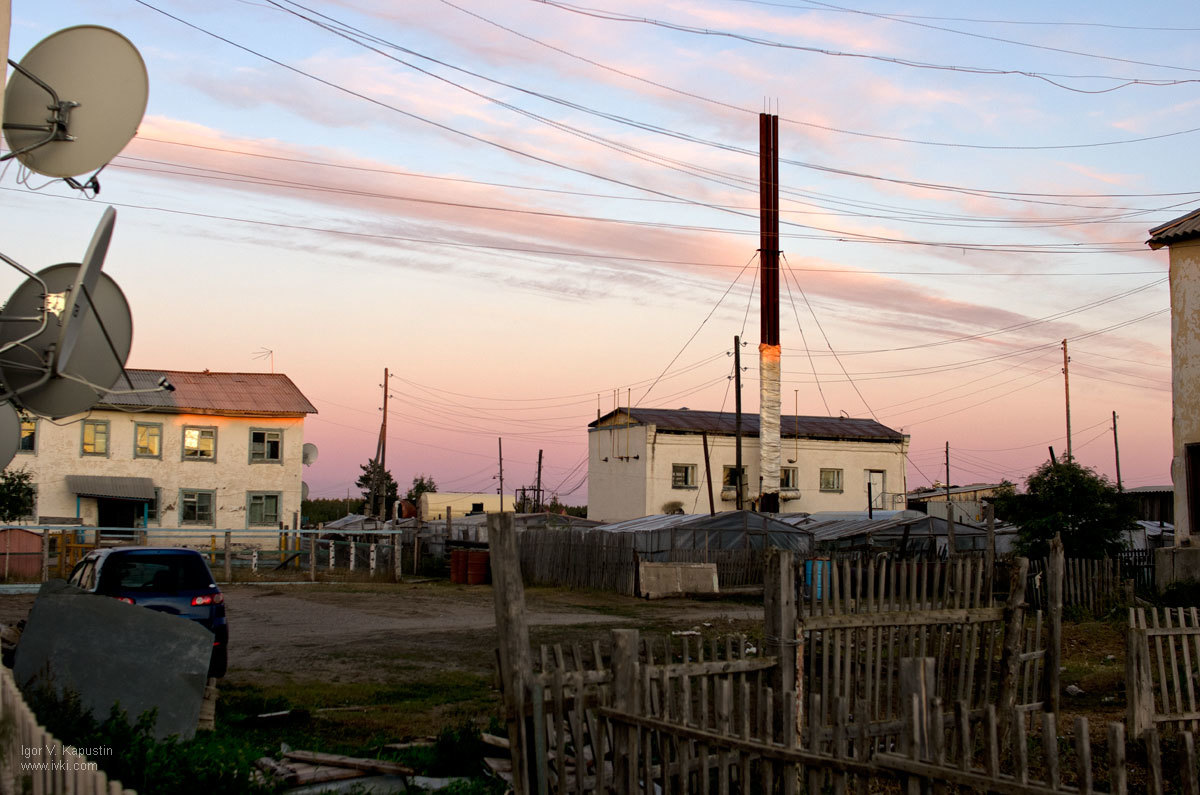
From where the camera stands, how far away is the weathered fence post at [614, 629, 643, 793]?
5922mm

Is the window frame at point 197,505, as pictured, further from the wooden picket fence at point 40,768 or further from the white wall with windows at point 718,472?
the wooden picket fence at point 40,768

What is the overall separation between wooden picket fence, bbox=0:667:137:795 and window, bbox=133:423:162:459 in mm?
41116

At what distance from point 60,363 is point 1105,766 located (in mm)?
8567

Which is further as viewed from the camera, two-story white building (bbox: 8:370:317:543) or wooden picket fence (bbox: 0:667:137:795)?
two-story white building (bbox: 8:370:317:543)

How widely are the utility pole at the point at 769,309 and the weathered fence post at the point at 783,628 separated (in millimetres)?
35487

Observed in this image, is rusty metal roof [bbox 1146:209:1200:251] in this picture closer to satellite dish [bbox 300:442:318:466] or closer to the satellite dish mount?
the satellite dish mount

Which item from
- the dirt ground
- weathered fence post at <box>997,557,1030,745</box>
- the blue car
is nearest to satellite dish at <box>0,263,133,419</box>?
the blue car

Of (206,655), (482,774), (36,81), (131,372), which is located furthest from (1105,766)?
(131,372)

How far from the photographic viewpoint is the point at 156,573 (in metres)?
12.4

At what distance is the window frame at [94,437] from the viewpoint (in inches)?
1655

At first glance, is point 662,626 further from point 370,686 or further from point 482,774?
point 482,774

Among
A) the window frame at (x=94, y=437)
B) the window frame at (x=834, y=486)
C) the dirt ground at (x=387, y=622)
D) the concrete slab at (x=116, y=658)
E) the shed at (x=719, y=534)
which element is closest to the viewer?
the concrete slab at (x=116, y=658)

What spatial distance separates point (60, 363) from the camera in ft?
23.0

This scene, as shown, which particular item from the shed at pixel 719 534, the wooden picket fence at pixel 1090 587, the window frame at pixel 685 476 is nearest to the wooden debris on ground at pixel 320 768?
the wooden picket fence at pixel 1090 587
